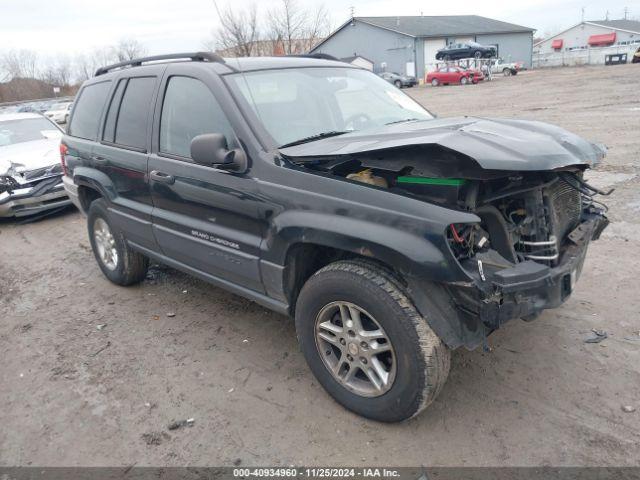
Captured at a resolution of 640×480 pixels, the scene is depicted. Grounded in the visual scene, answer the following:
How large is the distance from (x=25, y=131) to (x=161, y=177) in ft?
22.5

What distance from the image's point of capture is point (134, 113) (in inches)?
162

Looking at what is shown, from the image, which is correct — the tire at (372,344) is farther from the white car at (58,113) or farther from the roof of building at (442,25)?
the roof of building at (442,25)

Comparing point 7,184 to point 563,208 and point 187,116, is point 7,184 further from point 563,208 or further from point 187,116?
point 563,208

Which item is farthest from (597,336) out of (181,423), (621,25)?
(621,25)

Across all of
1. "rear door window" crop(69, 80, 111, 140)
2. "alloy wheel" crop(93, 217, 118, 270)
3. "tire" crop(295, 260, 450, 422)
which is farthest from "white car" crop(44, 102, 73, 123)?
"tire" crop(295, 260, 450, 422)

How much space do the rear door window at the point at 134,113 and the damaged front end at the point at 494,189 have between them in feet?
5.11

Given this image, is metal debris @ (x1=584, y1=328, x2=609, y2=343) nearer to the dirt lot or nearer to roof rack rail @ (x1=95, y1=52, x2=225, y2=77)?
the dirt lot

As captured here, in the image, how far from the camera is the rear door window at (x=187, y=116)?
332 cm

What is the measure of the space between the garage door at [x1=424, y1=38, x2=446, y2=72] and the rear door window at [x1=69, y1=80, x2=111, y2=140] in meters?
44.7

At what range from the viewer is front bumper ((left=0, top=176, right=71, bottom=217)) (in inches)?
297

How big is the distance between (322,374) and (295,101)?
1.84 meters

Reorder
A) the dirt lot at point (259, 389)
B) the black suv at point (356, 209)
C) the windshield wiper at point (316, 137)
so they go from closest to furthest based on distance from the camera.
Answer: the black suv at point (356, 209) → the dirt lot at point (259, 389) → the windshield wiper at point (316, 137)

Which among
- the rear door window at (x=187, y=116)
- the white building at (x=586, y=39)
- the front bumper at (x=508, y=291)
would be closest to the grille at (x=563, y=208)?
the front bumper at (x=508, y=291)

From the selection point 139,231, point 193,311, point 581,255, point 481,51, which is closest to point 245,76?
point 139,231
